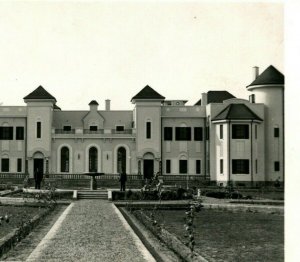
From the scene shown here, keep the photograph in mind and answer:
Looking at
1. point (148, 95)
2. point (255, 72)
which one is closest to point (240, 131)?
point (255, 72)

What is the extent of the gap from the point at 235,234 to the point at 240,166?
30.5 meters

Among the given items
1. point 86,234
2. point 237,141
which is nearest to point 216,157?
point 237,141

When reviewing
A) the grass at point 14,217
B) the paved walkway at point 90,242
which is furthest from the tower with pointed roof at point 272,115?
the paved walkway at point 90,242

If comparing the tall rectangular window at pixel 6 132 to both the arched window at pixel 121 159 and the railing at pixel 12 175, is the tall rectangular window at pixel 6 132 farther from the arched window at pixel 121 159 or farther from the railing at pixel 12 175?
the arched window at pixel 121 159

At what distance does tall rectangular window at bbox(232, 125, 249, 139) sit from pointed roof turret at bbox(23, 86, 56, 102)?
16.9 meters

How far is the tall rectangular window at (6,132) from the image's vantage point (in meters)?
50.6

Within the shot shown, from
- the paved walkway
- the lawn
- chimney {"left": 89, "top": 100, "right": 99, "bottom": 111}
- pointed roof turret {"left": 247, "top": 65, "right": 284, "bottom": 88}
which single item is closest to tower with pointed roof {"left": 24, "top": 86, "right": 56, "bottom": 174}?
chimney {"left": 89, "top": 100, "right": 99, "bottom": 111}

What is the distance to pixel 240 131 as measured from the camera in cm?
4628

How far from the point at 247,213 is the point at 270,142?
25.5 meters

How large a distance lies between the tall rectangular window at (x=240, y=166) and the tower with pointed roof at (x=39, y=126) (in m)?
16.7

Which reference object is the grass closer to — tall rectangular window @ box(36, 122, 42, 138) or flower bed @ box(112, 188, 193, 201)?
flower bed @ box(112, 188, 193, 201)

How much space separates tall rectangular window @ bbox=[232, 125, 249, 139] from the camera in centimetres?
4616

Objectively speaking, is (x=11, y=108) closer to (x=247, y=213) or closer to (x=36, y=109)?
(x=36, y=109)

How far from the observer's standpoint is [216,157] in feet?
158
